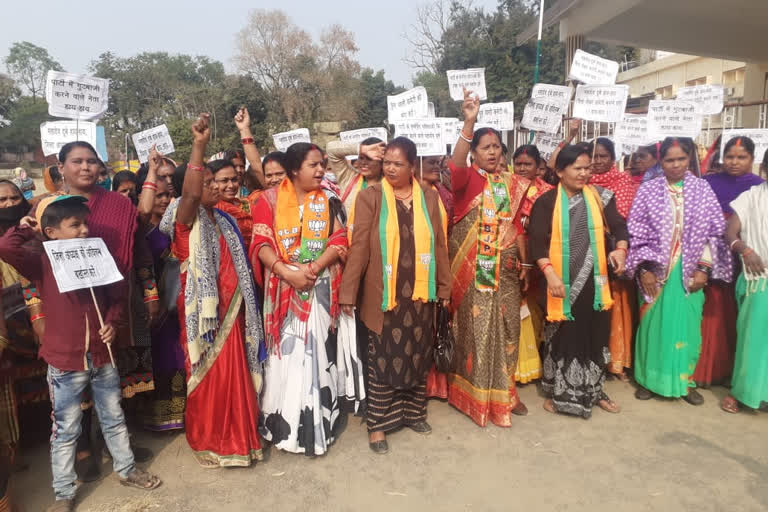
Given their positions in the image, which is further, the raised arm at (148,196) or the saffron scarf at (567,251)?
the saffron scarf at (567,251)

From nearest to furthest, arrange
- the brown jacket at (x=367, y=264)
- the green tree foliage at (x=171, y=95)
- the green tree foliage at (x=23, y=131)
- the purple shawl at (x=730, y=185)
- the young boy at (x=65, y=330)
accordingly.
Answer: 1. the young boy at (x=65, y=330)
2. the brown jacket at (x=367, y=264)
3. the purple shawl at (x=730, y=185)
4. the green tree foliage at (x=171, y=95)
5. the green tree foliage at (x=23, y=131)

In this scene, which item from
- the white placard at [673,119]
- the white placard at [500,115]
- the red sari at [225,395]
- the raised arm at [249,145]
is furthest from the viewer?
the white placard at [500,115]

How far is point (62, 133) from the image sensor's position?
13.2 feet

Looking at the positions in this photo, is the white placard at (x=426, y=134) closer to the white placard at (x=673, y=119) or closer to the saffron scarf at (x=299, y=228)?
the saffron scarf at (x=299, y=228)

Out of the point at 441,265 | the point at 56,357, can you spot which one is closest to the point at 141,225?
the point at 56,357

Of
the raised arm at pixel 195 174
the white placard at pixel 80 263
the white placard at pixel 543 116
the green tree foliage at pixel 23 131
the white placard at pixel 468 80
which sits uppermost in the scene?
the green tree foliage at pixel 23 131

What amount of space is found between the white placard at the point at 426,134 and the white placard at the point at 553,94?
1.78 metres

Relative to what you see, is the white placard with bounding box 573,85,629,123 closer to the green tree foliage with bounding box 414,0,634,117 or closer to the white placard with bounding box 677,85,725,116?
the white placard with bounding box 677,85,725,116

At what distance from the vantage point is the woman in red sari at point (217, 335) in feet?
9.36

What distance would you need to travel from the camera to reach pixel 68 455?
260 cm

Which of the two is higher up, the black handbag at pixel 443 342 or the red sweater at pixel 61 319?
the red sweater at pixel 61 319

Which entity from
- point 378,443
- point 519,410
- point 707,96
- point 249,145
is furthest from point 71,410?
point 707,96

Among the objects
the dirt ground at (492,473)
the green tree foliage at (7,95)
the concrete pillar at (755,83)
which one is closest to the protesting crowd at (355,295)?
the dirt ground at (492,473)

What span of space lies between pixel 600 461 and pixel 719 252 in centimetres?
189
